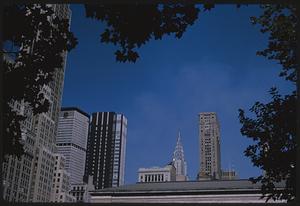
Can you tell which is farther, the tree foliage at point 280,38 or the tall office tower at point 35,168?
the tall office tower at point 35,168

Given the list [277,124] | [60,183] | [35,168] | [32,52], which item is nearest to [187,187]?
[277,124]

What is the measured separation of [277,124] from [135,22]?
2160 mm

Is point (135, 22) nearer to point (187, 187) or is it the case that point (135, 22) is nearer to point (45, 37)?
point (45, 37)

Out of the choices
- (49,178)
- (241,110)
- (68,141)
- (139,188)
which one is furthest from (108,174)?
(241,110)

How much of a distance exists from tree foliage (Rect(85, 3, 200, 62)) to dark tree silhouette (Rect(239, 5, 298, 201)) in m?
1.23

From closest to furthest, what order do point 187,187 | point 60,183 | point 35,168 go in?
1. point 187,187
2. point 35,168
3. point 60,183

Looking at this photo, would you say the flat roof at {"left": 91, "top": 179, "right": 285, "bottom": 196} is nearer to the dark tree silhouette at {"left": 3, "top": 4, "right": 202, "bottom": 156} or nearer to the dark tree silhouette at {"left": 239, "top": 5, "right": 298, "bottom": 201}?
the dark tree silhouette at {"left": 239, "top": 5, "right": 298, "bottom": 201}

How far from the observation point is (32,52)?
14.3 feet

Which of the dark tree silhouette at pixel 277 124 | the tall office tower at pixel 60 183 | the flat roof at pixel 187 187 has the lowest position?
the dark tree silhouette at pixel 277 124

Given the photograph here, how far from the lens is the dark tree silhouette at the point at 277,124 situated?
470cm

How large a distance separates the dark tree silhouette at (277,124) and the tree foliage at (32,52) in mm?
2301

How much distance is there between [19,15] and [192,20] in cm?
171

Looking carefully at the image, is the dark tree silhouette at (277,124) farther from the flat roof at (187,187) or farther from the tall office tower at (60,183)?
the tall office tower at (60,183)

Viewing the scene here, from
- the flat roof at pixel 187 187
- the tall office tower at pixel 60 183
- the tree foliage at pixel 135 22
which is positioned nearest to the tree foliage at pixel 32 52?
the tree foliage at pixel 135 22
